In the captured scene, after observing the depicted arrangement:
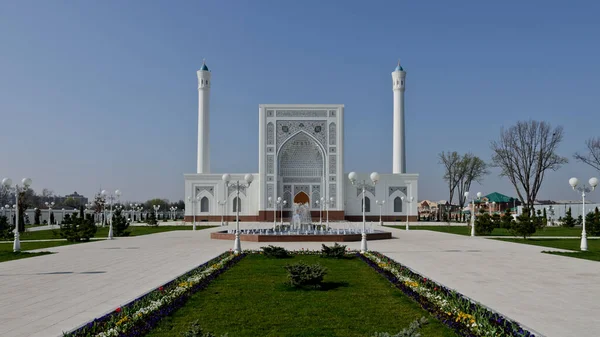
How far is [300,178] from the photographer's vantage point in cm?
4912

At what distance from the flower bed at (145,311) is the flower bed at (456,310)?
3437 mm

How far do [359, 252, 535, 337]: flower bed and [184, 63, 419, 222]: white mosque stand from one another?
37.5 meters

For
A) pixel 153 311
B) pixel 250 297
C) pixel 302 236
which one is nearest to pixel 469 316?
pixel 250 297

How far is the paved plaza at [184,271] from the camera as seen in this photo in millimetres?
6410

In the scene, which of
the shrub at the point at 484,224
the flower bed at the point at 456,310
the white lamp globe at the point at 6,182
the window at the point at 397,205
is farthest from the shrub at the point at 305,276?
the window at the point at 397,205

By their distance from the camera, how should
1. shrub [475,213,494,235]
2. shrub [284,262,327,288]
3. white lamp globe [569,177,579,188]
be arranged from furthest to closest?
shrub [475,213,494,235] → white lamp globe [569,177,579,188] → shrub [284,262,327,288]

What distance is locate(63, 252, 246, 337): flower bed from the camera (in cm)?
560

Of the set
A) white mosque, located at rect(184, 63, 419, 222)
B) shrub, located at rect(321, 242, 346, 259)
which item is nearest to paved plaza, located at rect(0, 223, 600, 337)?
shrub, located at rect(321, 242, 346, 259)

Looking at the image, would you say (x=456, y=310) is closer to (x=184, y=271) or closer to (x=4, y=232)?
(x=184, y=271)

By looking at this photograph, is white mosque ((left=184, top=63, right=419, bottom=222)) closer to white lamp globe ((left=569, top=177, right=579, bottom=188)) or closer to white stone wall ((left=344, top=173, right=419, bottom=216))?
white stone wall ((left=344, top=173, right=419, bottom=216))

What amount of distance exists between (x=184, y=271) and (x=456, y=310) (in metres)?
6.50

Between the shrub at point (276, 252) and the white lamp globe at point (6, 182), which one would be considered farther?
the white lamp globe at point (6, 182)

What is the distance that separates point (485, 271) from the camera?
447 inches

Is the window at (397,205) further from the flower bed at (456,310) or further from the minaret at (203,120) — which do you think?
the flower bed at (456,310)
